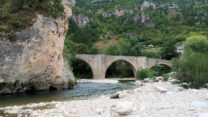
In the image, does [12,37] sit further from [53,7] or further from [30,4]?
[53,7]

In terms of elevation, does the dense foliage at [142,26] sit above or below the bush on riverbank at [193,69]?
above

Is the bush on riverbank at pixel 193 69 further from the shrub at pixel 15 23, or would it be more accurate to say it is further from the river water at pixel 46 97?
the shrub at pixel 15 23

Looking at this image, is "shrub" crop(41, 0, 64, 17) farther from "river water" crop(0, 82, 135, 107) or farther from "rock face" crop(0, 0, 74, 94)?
"river water" crop(0, 82, 135, 107)

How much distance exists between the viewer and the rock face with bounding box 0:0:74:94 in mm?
13594

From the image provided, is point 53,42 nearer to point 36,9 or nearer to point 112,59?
point 36,9

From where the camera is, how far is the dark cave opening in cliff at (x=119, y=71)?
4119 cm

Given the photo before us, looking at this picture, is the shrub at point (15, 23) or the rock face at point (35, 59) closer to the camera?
the rock face at point (35, 59)

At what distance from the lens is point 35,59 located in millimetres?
14734

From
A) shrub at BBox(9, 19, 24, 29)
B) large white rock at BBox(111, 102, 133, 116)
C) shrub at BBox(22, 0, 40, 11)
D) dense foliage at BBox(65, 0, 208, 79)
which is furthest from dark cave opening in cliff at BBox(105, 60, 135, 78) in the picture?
large white rock at BBox(111, 102, 133, 116)

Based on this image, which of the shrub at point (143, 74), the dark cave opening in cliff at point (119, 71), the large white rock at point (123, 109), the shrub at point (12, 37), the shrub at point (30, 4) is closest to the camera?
the large white rock at point (123, 109)

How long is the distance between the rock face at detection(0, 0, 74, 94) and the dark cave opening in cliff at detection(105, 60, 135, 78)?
24311 millimetres

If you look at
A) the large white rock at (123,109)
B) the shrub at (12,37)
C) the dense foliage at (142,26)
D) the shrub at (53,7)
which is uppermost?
the dense foliage at (142,26)

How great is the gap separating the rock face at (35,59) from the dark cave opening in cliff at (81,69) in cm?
2136

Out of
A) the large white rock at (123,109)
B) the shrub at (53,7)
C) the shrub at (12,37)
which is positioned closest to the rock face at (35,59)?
the shrub at (12,37)
